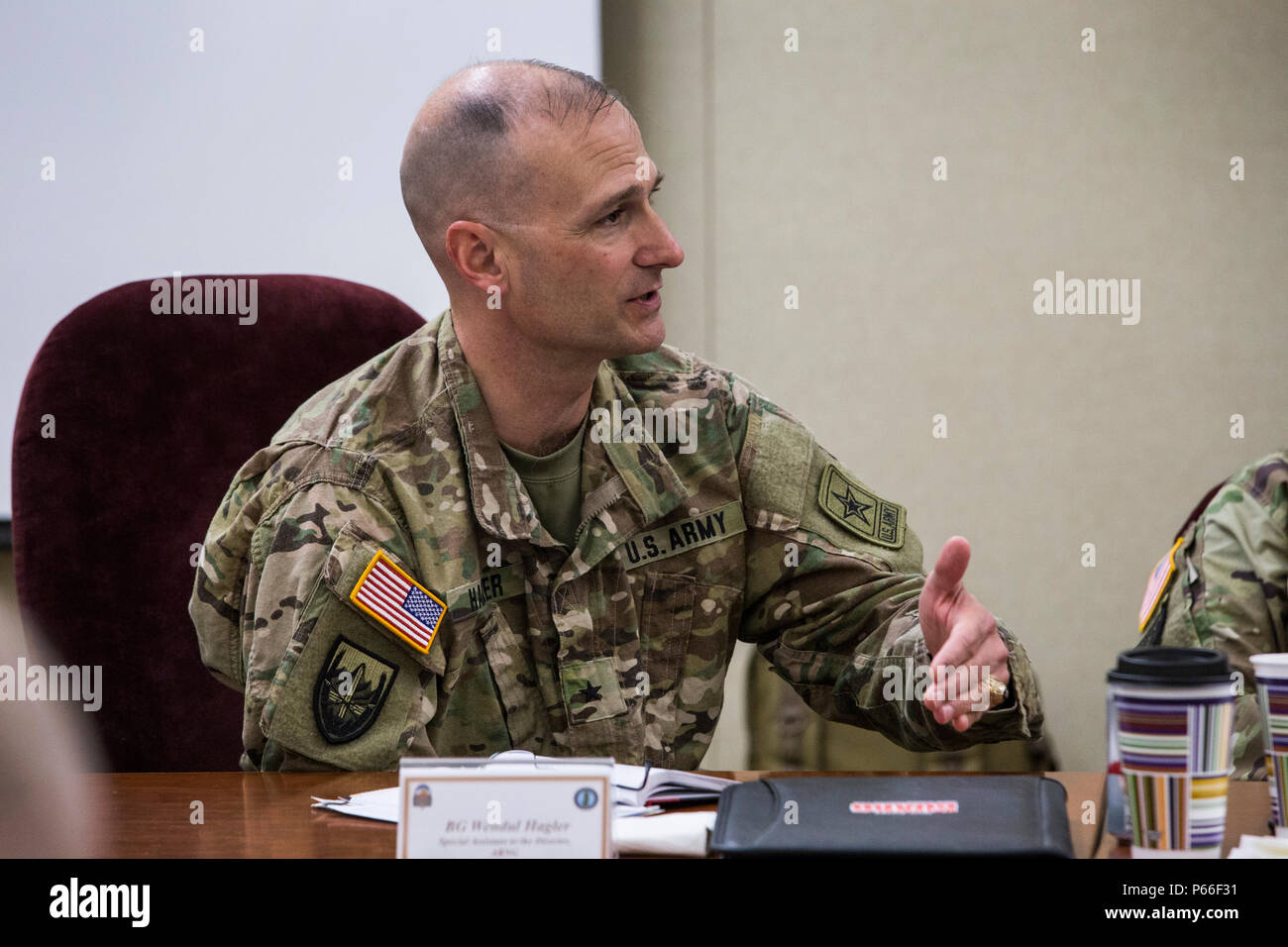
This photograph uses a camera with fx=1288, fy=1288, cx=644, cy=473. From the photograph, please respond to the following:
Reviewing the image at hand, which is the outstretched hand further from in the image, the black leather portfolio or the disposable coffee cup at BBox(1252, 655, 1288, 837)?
the disposable coffee cup at BBox(1252, 655, 1288, 837)

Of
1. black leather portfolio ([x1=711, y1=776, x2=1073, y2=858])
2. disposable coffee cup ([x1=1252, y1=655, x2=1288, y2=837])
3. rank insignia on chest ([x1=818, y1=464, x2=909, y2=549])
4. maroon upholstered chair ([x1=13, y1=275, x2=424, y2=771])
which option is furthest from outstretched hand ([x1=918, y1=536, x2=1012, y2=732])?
maroon upholstered chair ([x1=13, y1=275, x2=424, y2=771])

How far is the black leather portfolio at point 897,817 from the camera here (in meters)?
0.79

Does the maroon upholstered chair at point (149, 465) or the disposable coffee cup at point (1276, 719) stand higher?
the maroon upholstered chair at point (149, 465)

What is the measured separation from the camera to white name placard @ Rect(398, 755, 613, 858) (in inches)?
31.7

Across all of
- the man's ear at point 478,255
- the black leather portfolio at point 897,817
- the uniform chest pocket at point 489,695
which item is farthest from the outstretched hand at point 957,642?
the man's ear at point 478,255

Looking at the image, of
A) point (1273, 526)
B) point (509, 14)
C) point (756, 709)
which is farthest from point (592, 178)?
point (756, 709)

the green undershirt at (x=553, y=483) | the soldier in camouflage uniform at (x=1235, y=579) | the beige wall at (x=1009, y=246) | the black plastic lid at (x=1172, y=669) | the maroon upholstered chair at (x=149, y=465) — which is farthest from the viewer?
the beige wall at (x=1009, y=246)

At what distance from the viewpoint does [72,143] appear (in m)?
2.74

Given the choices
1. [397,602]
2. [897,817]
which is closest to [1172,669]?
[897,817]

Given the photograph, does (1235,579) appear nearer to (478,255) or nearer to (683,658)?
(683,658)

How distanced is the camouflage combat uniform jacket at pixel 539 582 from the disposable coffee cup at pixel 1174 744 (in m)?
0.50

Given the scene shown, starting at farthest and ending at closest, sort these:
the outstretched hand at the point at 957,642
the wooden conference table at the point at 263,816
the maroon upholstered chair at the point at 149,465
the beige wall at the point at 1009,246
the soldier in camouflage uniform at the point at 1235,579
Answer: the beige wall at the point at 1009,246 → the maroon upholstered chair at the point at 149,465 → the soldier in camouflage uniform at the point at 1235,579 → the outstretched hand at the point at 957,642 → the wooden conference table at the point at 263,816

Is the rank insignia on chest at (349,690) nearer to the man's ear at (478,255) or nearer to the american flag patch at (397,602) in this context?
the american flag patch at (397,602)

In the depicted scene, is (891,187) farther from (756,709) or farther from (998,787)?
(998,787)
